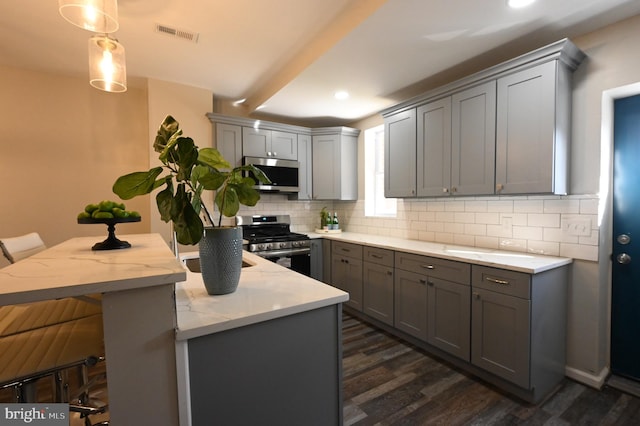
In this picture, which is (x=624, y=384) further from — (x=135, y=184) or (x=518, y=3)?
(x=135, y=184)

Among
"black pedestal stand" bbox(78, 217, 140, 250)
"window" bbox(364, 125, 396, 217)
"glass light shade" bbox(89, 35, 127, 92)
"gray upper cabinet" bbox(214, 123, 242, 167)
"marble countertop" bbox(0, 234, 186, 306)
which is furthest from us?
"window" bbox(364, 125, 396, 217)

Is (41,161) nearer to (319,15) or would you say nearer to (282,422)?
(319,15)

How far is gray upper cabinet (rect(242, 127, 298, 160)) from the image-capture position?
12.1ft

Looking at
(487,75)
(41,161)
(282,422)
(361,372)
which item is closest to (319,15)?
(487,75)

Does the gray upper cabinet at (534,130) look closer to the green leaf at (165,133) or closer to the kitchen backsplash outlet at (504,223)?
the kitchen backsplash outlet at (504,223)

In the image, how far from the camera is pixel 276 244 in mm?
3402

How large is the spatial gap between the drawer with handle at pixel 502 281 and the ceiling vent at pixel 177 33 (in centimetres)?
291

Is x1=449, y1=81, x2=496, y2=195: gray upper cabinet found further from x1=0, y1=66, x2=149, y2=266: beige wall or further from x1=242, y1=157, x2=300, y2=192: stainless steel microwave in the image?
x1=0, y1=66, x2=149, y2=266: beige wall

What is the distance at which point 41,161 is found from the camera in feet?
9.98

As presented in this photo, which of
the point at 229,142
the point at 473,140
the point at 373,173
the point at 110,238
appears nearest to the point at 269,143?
the point at 229,142

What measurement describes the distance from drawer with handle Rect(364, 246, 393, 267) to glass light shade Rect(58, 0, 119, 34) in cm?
261

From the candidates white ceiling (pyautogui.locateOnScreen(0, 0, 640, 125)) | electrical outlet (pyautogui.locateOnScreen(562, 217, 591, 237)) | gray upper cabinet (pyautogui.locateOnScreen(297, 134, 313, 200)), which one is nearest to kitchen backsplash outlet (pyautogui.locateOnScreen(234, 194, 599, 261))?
electrical outlet (pyautogui.locateOnScreen(562, 217, 591, 237))

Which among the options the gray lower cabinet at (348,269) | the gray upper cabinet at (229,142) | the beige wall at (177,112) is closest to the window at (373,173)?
the gray lower cabinet at (348,269)

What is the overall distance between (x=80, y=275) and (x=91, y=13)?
1.39 metres
